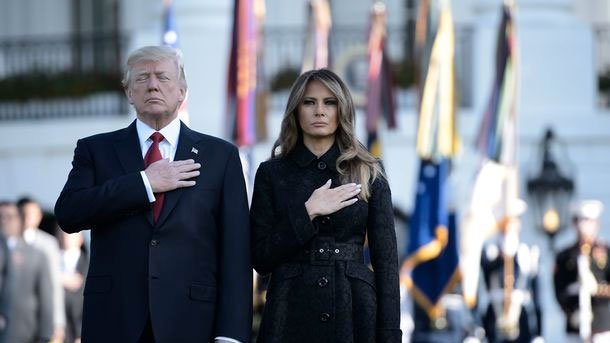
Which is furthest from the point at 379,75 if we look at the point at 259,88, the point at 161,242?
the point at 161,242

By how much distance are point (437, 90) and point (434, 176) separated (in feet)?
2.90

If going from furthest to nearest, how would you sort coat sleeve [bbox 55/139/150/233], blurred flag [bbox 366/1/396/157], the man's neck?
blurred flag [bbox 366/1/396/157], the man's neck, coat sleeve [bbox 55/139/150/233]

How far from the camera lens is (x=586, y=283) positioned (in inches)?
539

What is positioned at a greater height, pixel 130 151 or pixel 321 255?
pixel 130 151

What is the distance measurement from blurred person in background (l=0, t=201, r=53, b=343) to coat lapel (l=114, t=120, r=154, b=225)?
21.5ft

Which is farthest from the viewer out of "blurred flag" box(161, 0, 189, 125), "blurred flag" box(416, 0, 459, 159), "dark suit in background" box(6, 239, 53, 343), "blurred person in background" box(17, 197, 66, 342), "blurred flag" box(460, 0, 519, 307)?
"blurred flag" box(416, 0, 459, 159)

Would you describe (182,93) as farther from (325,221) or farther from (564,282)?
(564,282)

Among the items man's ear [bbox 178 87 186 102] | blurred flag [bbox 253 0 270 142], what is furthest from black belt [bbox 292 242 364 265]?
blurred flag [bbox 253 0 270 142]

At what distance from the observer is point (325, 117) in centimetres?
627

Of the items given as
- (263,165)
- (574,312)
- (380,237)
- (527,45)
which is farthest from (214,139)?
(527,45)

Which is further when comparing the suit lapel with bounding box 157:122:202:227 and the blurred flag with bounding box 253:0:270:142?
the blurred flag with bounding box 253:0:270:142

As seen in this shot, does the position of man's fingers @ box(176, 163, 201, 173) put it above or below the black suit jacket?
above

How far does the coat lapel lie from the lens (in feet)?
20.1

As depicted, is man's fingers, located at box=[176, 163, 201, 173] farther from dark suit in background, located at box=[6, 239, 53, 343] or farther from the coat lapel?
dark suit in background, located at box=[6, 239, 53, 343]
